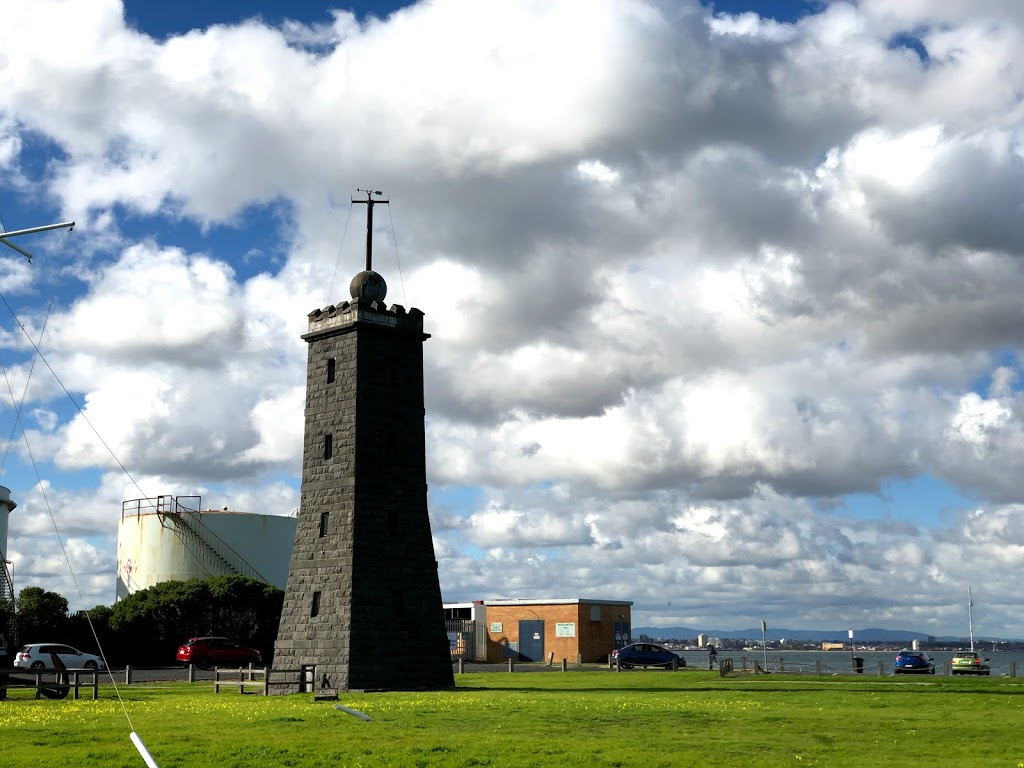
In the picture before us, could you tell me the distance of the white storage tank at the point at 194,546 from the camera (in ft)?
215

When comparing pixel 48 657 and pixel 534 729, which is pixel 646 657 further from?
pixel 534 729

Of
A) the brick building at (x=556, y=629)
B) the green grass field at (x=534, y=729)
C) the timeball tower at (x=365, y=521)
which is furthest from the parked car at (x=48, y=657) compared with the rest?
the brick building at (x=556, y=629)

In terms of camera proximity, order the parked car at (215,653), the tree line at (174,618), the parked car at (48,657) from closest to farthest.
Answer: the parked car at (48,657)
the parked car at (215,653)
the tree line at (174,618)

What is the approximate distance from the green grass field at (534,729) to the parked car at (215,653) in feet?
54.4

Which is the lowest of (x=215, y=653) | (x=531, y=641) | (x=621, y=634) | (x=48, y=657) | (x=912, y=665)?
(x=912, y=665)

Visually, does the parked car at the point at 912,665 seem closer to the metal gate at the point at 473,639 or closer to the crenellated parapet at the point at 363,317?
the metal gate at the point at 473,639

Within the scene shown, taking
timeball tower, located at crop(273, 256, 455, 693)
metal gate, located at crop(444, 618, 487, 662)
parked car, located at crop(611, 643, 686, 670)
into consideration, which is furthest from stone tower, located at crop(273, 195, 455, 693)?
metal gate, located at crop(444, 618, 487, 662)

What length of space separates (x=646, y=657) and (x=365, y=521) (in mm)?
26908

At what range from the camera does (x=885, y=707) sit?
29219 millimetres

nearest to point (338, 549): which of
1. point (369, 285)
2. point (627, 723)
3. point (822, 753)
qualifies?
point (369, 285)

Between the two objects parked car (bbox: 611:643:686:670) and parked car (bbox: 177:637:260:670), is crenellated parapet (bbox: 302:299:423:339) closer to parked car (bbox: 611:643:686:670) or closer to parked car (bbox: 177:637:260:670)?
parked car (bbox: 177:637:260:670)

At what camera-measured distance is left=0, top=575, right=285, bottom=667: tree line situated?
58.4 metres

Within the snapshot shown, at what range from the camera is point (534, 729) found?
2330cm

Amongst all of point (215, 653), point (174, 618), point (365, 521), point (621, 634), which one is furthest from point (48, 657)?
point (621, 634)
